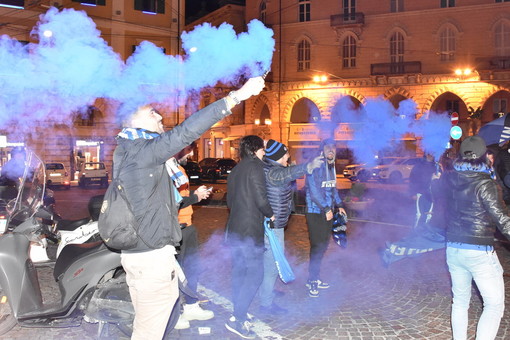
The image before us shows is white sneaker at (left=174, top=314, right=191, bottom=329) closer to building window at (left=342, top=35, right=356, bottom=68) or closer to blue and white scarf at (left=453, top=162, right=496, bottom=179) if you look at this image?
blue and white scarf at (left=453, top=162, right=496, bottom=179)

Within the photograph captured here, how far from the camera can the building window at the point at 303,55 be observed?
1414 inches

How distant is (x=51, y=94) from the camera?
34.4 ft

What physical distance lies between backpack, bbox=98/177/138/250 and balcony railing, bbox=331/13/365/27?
34.2 m

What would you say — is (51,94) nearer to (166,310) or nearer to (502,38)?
(166,310)

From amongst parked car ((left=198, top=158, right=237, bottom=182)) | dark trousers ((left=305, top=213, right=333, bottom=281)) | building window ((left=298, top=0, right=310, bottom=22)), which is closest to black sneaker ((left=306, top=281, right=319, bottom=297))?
dark trousers ((left=305, top=213, right=333, bottom=281))

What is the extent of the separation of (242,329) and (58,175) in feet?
78.5

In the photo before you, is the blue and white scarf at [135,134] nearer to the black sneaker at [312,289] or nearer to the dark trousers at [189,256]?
the dark trousers at [189,256]

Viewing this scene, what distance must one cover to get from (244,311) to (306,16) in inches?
1357

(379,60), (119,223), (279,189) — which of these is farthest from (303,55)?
(119,223)

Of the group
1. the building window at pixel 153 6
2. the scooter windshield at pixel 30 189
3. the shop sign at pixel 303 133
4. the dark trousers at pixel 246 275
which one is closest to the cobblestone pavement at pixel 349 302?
the dark trousers at pixel 246 275

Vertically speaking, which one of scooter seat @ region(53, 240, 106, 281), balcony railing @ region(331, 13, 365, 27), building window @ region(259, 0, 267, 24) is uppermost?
building window @ region(259, 0, 267, 24)

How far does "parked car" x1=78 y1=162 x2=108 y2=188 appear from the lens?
2645 cm

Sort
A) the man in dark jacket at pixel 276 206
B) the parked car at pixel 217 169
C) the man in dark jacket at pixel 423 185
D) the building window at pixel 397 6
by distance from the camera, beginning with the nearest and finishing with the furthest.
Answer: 1. the man in dark jacket at pixel 276 206
2. the man in dark jacket at pixel 423 185
3. the parked car at pixel 217 169
4. the building window at pixel 397 6

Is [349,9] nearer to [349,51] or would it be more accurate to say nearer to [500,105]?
[349,51]
